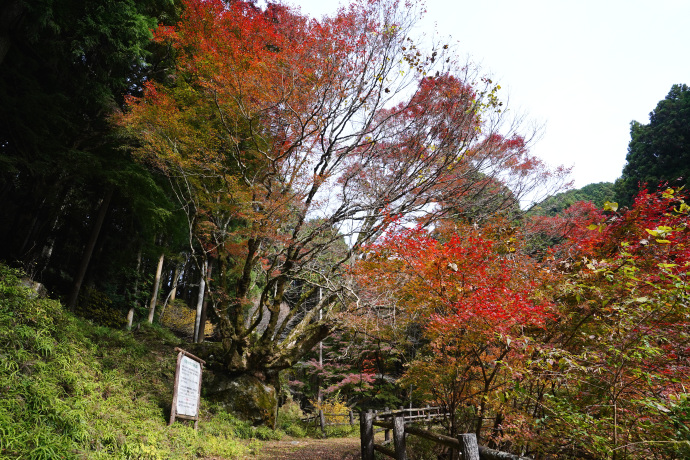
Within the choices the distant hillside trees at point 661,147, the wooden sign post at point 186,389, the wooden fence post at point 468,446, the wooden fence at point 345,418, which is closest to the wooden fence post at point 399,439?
the wooden fence post at point 468,446

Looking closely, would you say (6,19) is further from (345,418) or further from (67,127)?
(345,418)

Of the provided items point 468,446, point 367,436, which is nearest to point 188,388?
point 367,436

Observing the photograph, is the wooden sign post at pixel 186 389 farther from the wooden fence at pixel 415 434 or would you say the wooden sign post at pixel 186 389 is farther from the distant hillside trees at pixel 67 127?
the distant hillside trees at pixel 67 127

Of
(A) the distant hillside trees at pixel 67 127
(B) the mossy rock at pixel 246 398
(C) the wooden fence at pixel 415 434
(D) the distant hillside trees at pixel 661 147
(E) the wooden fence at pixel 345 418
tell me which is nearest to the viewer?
(C) the wooden fence at pixel 415 434

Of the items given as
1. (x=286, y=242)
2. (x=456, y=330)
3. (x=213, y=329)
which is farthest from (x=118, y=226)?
(x=456, y=330)

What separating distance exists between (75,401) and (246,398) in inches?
201

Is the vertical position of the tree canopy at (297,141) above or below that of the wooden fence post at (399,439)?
above

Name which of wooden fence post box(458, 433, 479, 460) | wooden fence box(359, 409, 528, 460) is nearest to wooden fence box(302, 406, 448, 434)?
wooden fence box(359, 409, 528, 460)

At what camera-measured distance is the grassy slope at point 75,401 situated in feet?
11.5

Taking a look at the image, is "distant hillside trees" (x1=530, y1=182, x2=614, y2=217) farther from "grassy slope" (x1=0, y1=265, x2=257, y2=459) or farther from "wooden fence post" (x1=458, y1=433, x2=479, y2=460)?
"grassy slope" (x1=0, y1=265, x2=257, y2=459)

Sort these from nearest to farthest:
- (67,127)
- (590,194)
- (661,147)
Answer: (67,127)
(661,147)
(590,194)

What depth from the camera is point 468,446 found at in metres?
3.12

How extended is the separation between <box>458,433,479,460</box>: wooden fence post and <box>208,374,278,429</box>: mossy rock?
712cm

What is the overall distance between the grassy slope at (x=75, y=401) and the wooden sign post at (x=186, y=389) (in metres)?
0.25
